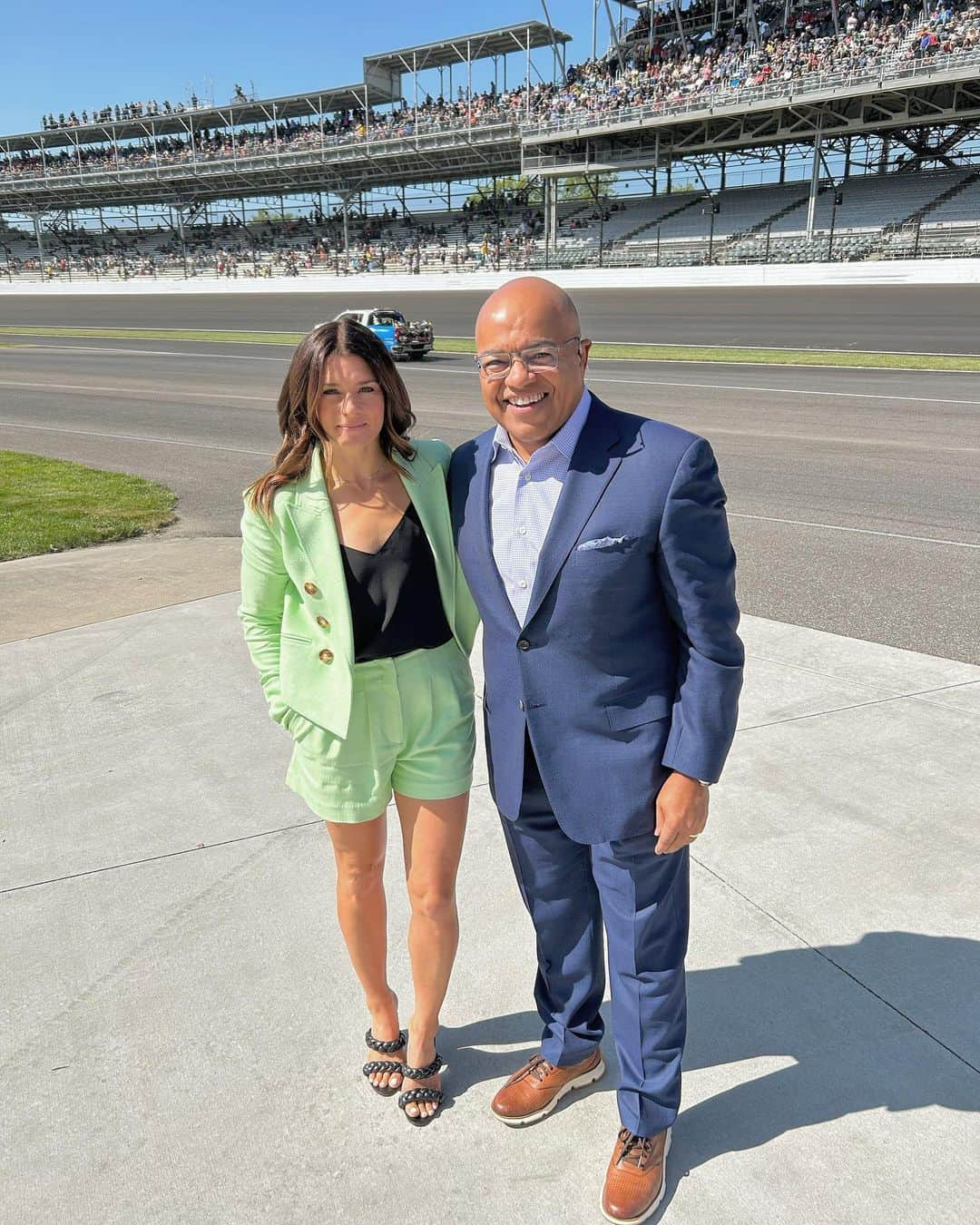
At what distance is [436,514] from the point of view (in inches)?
84.5

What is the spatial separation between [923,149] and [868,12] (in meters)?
6.37

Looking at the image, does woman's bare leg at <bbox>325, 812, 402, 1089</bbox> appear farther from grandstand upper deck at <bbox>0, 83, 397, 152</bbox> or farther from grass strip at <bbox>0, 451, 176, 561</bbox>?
grandstand upper deck at <bbox>0, 83, 397, 152</bbox>

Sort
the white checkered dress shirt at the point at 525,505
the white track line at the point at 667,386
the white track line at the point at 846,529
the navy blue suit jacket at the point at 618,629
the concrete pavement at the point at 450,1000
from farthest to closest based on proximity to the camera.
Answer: the white track line at the point at 667,386, the white track line at the point at 846,529, the concrete pavement at the point at 450,1000, the white checkered dress shirt at the point at 525,505, the navy blue suit jacket at the point at 618,629

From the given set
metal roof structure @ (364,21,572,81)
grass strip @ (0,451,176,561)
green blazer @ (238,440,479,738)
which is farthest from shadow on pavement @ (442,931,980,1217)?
metal roof structure @ (364,21,572,81)

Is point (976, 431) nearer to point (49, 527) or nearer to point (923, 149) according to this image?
point (49, 527)

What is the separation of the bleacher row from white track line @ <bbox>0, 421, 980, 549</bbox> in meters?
29.6

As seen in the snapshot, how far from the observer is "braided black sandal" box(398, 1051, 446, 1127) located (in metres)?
2.21

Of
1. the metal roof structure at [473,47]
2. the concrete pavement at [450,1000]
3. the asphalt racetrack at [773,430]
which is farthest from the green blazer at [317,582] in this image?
the metal roof structure at [473,47]

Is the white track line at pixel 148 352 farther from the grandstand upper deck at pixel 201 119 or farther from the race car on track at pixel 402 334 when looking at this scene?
the grandstand upper deck at pixel 201 119

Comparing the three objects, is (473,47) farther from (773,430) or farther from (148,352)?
(773,430)

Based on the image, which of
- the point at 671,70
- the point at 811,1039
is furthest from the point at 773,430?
the point at 671,70

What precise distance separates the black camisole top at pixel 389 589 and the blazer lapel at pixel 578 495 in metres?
0.36

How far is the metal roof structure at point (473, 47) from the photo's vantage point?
47.6 m

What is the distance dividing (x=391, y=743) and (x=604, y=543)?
0.72m
